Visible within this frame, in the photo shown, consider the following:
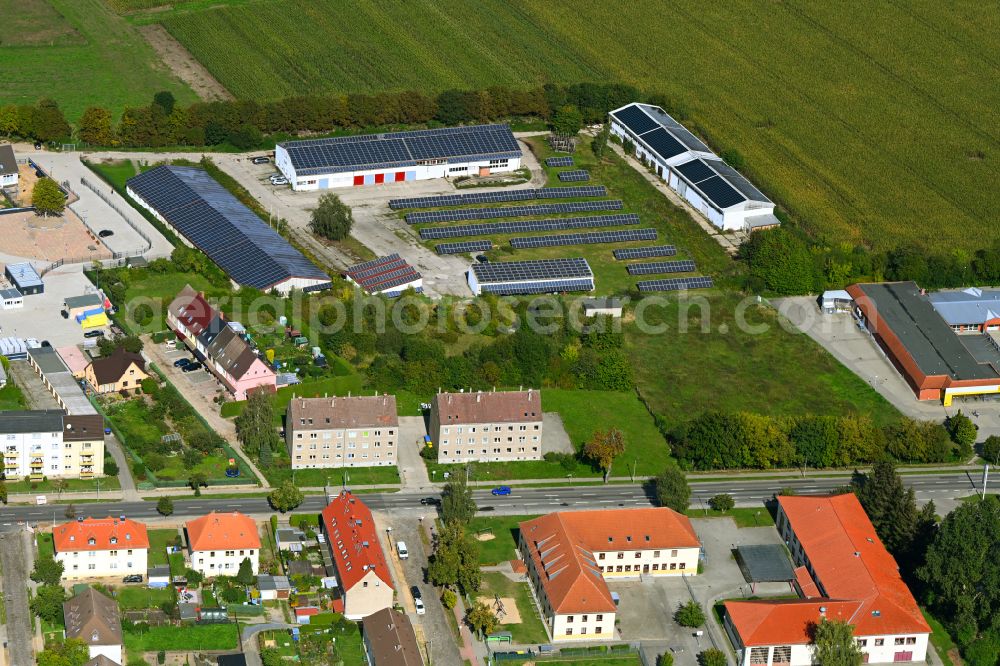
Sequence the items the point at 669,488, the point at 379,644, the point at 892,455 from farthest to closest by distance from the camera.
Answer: the point at 892,455
the point at 669,488
the point at 379,644

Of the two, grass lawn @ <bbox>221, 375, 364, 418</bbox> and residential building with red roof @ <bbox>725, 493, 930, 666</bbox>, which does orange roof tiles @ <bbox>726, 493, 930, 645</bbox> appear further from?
grass lawn @ <bbox>221, 375, 364, 418</bbox>

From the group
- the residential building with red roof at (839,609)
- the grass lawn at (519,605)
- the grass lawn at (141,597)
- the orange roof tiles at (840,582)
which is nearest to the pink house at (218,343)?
the grass lawn at (141,597)

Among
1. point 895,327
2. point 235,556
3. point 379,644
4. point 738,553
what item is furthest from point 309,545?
point 895,327

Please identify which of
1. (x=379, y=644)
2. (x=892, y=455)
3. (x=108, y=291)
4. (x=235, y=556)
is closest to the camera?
(x=379, y=644)

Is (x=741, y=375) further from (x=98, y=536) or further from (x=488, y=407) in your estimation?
(x=98, y=536)

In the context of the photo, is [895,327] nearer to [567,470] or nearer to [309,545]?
[567,470]

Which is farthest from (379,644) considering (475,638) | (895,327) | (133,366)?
(895,327)

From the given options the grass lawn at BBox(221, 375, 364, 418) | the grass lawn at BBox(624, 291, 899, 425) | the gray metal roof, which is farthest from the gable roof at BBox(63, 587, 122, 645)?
→ the grass lawn at BBox(624, 291, 899, 425)

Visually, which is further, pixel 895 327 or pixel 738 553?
pixel 895 327
